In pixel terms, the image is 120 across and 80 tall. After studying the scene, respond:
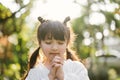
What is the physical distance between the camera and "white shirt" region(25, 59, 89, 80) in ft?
11.0

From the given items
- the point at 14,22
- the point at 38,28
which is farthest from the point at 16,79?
the point at 38,28

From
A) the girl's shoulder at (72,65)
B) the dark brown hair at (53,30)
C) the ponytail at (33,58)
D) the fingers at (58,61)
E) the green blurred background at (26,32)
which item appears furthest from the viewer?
the green blurred background at (26,32)

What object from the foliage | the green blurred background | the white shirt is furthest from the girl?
the foliage

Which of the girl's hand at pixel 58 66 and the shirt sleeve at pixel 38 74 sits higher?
the girl's hand at pixel 58 66

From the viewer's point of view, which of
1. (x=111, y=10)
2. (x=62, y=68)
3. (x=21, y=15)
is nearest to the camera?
(x=62, y=68)

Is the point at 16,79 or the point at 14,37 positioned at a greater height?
the point at 14,37

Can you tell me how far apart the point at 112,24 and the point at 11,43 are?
1.57 m

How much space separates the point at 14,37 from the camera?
20.8 ft

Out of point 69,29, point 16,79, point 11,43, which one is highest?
point 69,29

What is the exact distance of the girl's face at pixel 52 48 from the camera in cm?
330

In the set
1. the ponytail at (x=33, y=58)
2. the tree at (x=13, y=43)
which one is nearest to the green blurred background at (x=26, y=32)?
the tree at (x=13, y=43)

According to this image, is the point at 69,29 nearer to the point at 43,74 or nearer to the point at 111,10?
the point at 43,74

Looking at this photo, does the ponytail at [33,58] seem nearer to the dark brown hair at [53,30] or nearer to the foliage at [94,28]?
the dark brown hair at [53,30]

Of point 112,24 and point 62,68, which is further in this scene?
point 112,24
